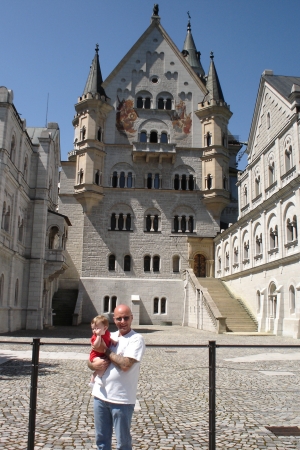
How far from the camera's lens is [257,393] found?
10.1m

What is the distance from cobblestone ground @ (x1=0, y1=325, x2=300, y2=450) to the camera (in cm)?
662

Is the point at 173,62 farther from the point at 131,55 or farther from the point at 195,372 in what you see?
the point at 195,372

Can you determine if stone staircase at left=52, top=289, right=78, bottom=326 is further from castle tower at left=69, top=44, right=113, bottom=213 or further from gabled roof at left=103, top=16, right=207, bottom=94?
gabled roof at left=103, top=16, right=207, bottom=94

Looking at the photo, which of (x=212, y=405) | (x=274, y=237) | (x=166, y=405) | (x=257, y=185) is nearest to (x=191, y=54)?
(x=257, y=185)

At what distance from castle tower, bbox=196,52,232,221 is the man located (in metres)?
40.2

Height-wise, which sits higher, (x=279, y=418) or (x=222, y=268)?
(x=222, y=268)

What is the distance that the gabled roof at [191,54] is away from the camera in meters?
64.7

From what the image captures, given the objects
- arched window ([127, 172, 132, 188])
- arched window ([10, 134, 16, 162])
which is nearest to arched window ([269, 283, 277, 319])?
arched window ([10, 134, 16, 162])

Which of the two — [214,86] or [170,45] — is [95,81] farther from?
[214,86]

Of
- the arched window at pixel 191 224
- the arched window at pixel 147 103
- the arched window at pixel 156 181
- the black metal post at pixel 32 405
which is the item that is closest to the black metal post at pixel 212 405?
the black metal post at pixel 32 405

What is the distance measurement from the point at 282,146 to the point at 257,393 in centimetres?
2305

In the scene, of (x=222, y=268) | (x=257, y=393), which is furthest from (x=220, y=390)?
(x=222, y=268)

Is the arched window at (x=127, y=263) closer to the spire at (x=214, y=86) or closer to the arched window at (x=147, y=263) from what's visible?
the arched window at (x=147, y=263)

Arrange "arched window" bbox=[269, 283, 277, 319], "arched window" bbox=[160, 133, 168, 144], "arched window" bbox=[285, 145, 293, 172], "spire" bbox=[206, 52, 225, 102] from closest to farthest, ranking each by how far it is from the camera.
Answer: "arched window" bbox=[285, 145, 293, 172] → "arched window" bbox=[269, 283, 277, 319] → "spire" bbox=[206, 52, 225, 102] → "arched window" bbox=[160, 133, 168, 144]
